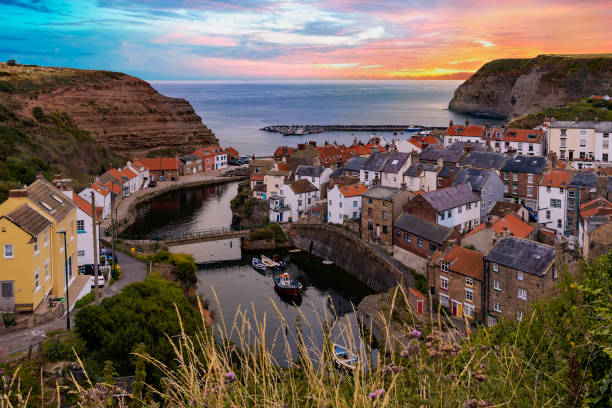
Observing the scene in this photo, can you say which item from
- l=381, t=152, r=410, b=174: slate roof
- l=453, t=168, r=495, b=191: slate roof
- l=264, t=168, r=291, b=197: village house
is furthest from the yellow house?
l=264, t=168, r=291, b=197: village house

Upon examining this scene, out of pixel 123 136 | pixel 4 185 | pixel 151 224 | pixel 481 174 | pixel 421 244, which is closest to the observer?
pixel 421 244

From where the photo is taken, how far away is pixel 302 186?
48.3 meters

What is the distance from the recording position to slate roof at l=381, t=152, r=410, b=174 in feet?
151

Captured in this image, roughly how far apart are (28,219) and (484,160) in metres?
36.3

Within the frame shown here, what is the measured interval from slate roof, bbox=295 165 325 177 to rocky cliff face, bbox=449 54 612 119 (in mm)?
79803

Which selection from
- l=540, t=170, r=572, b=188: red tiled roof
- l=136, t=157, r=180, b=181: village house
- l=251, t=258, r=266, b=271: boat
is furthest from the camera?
l=136, t=157, r=180, b=181: village house

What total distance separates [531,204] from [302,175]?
20.1m

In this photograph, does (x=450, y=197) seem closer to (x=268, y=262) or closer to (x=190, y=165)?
(x=268, y=262)

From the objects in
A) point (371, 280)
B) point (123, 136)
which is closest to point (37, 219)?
point (371, 280)

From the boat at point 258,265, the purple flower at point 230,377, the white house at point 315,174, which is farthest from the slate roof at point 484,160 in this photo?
the purple flower at point 230,377

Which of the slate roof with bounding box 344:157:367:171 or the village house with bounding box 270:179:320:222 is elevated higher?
the slate roof with bounding box 344:157:367:171

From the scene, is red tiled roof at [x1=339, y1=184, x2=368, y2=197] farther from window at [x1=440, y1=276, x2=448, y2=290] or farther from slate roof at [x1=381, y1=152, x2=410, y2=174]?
window at [x1=440, y1=276, x2=448, y2=290]

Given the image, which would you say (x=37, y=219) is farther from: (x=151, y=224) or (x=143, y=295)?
(x=151, y=224)

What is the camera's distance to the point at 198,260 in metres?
40.8
